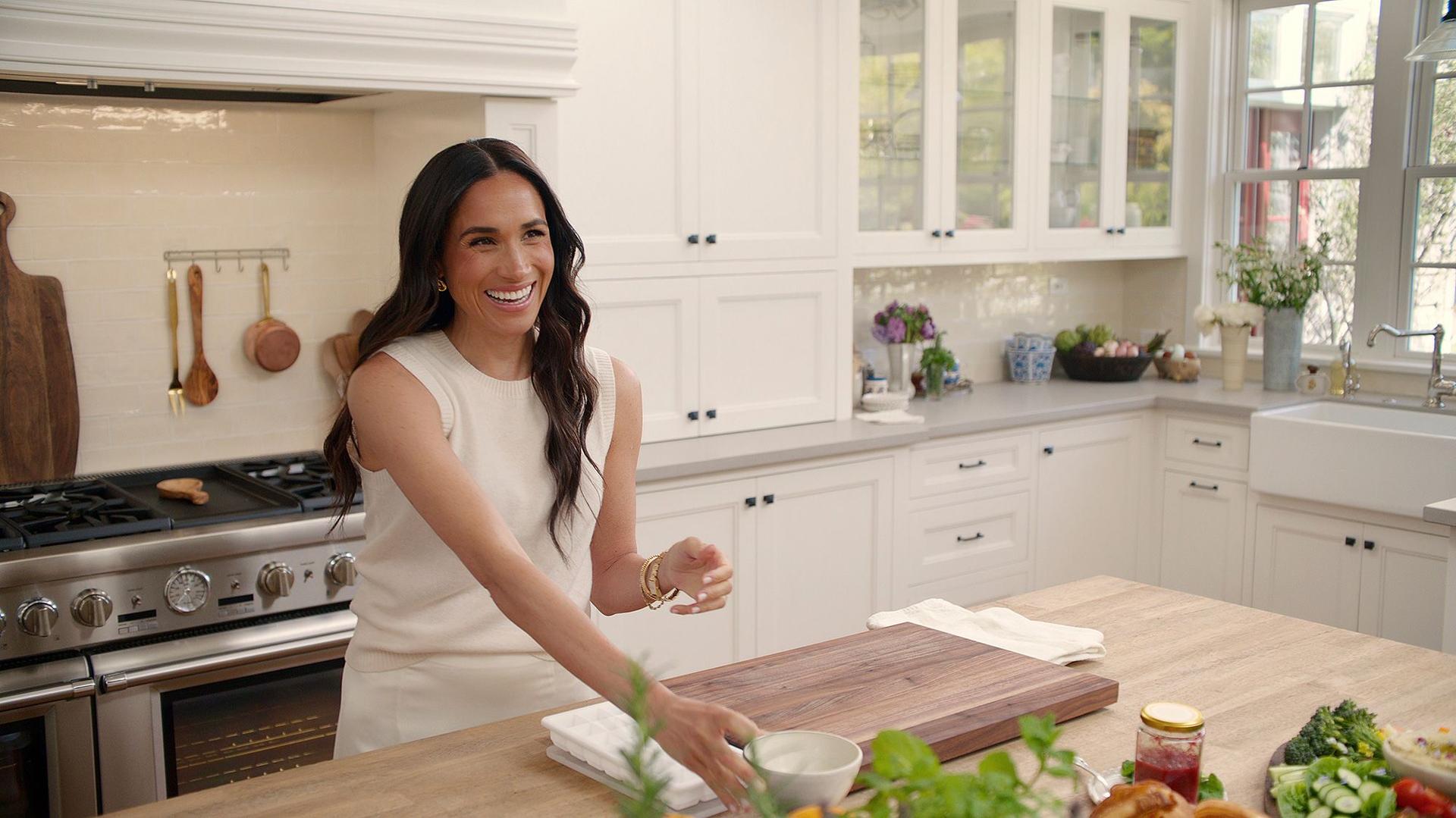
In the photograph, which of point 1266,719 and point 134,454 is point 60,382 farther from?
point 1266,719

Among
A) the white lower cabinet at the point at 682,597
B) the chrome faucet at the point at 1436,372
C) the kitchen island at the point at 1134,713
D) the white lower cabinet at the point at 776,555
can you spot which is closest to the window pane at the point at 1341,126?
the chrome faucet at the point at 1436,372

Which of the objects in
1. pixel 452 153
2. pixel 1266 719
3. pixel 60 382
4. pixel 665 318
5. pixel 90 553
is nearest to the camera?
pixel 1266 719

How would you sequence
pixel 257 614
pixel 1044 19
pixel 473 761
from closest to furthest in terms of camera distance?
pixel 473 761 < pixel 257 614 < pixel 1044 19

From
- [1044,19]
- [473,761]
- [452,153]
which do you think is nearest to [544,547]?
[473,761]

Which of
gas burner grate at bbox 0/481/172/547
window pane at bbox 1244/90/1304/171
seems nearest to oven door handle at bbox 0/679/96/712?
gas burner grate at bbox 0/481/172/547

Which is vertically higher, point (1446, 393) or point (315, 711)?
point (1446, 393)

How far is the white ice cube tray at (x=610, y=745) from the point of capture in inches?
56.1

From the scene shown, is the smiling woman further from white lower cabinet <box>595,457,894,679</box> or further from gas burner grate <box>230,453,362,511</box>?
white lower cabinet <box>595,457,894,679</box>

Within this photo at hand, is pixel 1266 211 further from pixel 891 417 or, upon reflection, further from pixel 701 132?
pixel 701 132

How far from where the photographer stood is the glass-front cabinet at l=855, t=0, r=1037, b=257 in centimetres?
404

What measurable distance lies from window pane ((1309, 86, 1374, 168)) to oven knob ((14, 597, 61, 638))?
14.3 ft

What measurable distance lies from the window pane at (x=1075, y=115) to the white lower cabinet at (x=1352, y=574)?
1283 millimetres

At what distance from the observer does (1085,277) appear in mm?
5348

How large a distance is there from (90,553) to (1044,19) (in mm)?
3467
